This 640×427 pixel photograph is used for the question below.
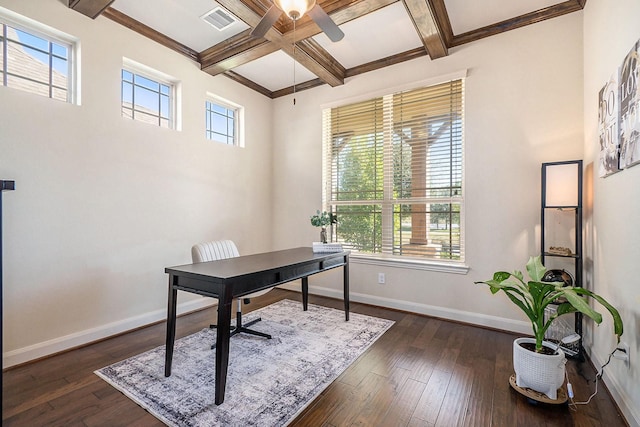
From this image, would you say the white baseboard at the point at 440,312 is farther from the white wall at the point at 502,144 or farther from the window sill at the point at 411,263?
the window sill at the point at 411,263

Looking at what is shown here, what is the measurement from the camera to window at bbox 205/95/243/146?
13.0 ft

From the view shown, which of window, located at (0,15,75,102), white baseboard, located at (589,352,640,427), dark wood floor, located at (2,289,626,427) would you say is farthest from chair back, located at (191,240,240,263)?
white baseboard, located at (589,352,640,427)

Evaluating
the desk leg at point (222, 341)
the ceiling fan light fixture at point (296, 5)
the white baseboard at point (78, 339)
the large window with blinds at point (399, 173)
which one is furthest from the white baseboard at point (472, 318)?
the ceiling fan light fixture at point (296, 5)

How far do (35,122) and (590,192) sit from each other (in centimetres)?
450

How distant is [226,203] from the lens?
401 centimetres

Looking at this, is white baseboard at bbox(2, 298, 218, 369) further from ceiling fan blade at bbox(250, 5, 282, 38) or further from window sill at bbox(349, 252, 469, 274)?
ceiling fan blade at bbox(250, 5, 282, 38)

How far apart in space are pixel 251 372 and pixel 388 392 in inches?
38.2

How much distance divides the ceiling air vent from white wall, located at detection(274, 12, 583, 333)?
5.97 ft

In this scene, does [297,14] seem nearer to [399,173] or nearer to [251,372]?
[399,173]

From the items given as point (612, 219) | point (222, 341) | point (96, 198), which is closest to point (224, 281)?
point (222, 341)

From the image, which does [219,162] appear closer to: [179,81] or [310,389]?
[179,81]

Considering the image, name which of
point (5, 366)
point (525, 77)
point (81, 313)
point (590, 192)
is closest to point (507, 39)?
point (525, 77)

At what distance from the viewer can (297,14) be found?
207 cm

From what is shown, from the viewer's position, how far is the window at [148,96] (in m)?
3.08
